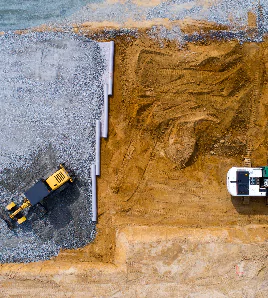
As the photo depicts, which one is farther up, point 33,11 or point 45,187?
point 33,11

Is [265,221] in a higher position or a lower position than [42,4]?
lower

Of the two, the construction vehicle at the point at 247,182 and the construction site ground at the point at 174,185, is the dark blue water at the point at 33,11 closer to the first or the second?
the construction site ground at the point at 174,185

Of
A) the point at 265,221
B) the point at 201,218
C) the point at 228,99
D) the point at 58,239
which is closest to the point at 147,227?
the point at 201,218

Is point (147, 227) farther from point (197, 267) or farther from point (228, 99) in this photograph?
point (228, 99)

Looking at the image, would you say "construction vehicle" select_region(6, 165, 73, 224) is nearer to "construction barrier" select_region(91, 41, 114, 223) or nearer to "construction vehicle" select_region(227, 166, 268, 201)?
"construction barrier" select_region(91, 41, 114, 223)

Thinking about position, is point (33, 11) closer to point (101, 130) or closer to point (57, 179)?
point (101, 130)

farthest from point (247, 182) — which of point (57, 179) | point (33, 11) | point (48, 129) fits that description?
point (33, 11)

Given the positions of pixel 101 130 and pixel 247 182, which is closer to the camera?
pixel 247 182
